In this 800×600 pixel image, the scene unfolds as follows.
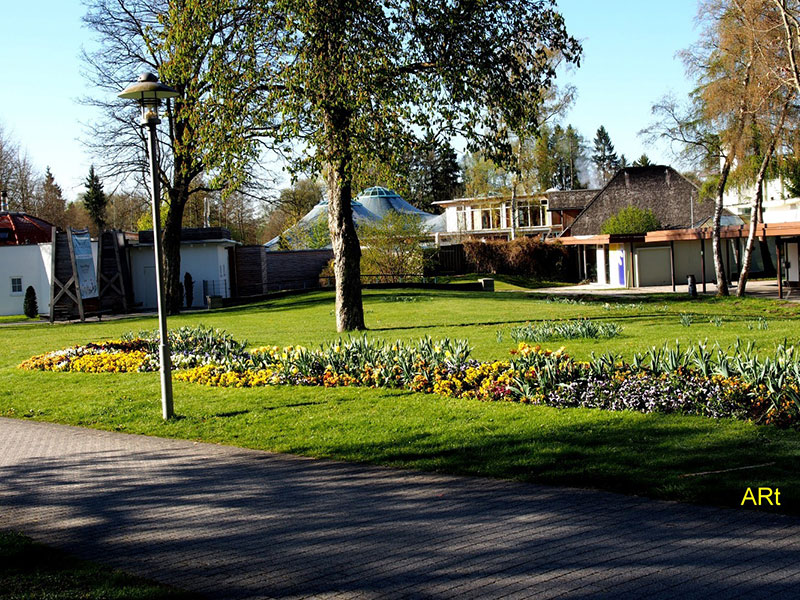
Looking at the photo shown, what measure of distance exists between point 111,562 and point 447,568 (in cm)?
224

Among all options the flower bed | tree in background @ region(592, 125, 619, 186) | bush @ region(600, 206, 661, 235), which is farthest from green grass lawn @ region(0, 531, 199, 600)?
tree in background @ region(592, 125, 619, 186)

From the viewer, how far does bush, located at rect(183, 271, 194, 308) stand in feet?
128

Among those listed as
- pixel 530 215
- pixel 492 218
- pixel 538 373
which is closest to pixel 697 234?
pixel 538 373

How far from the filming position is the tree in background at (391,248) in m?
46.2

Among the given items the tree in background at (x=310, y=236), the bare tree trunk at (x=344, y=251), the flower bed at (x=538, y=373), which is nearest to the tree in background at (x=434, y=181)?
the tree in background at (x=310, y=236)

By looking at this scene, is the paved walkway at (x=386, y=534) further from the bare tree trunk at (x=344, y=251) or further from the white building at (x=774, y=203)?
the white building at (x=774, y=203)

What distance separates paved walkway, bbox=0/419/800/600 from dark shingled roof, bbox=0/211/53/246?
129ft

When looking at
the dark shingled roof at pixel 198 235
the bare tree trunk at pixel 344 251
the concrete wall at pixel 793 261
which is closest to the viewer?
the bare tree trunk at pixel 344 251

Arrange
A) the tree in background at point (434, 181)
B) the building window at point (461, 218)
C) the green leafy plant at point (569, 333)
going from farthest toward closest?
the tree in background at point (434, 181)
the building window at point (461, 218)
the green leafy plant at point (569, 333)

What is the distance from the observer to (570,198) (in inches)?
2562

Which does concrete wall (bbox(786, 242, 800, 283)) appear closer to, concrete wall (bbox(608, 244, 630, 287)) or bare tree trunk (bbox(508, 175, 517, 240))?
concrete wall (bbox(608, 244, 630, 287))

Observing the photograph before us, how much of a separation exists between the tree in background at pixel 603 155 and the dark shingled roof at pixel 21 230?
103 meters

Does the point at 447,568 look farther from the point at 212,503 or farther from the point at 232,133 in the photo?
the point at 232,133

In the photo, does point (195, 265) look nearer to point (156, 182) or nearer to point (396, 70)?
point (396, 70)
